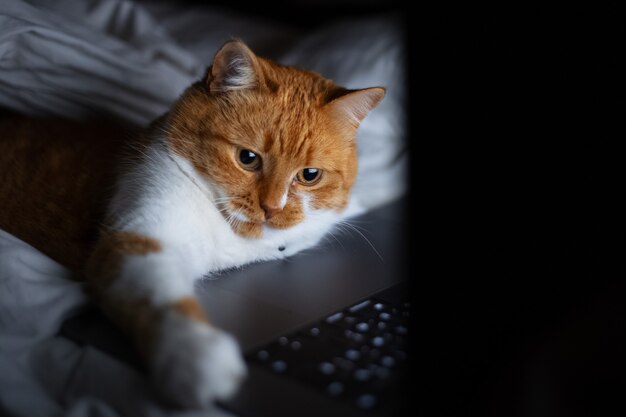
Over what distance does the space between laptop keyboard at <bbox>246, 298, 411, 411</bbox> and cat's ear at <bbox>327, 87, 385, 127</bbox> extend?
1.85 ft

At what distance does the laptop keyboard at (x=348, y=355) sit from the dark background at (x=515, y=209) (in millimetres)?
46

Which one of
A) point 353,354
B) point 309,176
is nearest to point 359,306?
point 353,354

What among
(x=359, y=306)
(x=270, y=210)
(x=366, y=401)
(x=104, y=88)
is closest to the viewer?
(x=366, y=401)

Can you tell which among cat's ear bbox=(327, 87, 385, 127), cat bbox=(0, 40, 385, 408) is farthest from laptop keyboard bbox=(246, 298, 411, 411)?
cat's ear bbox=(327, 87, 385, 127)

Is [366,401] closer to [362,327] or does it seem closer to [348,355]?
[348,355]

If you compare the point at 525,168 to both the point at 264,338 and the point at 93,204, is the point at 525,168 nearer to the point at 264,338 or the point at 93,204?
the point at 264,338

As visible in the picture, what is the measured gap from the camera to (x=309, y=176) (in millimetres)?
1529

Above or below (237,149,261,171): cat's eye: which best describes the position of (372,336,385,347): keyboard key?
below

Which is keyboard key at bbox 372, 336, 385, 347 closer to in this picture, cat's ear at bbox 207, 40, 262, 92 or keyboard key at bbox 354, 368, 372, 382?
keyboard key at bbox 354, 368, 372, 382

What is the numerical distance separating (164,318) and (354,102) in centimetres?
78

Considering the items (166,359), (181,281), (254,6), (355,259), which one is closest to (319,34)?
(254,6)

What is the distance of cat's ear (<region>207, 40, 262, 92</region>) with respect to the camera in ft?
4.75

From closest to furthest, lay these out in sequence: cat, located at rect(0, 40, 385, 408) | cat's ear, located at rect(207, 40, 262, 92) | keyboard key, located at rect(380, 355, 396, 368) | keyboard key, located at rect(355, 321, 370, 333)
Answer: keyboard key, located at rect(380, 355, 396, 368)
keyboard key, located at rect(355, 321, 370, 333)
cat, located at rect(0, 40, 385, 408)
cat's ear, located at rect(207, 40, 262, 92)

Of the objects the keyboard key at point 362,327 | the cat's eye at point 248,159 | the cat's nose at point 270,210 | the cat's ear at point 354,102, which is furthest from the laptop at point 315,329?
the cat's ear at point 354,102
